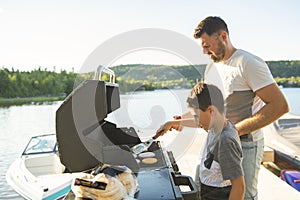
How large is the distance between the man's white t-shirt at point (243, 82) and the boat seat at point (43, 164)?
4.71 meters

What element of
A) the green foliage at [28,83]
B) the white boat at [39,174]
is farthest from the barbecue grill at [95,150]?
the green foliage at [28,83]

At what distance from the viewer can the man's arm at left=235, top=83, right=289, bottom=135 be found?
1.53 m

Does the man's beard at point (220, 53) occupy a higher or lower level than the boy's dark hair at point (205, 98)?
higher

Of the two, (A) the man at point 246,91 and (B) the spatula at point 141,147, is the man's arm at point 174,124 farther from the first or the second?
(A) the man at point 246,91

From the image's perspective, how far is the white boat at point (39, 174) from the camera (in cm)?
426

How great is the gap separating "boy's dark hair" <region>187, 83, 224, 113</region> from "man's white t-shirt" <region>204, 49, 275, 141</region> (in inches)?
8.3

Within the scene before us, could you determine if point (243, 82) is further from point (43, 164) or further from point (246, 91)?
point (43, 164)

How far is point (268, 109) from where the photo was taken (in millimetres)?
1530

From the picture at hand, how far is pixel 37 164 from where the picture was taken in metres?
5.77

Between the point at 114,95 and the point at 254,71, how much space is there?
2.87 ft

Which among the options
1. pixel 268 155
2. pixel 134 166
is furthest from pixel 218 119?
pixel 268 155

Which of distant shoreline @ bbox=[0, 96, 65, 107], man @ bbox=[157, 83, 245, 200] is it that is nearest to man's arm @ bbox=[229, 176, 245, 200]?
man @ bbox=[157, 83, 245, 200]

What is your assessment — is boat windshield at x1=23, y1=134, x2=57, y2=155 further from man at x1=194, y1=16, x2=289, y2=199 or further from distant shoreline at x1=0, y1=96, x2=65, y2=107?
distant shoreline at x1=0, y1=96, x2=65, y2=107

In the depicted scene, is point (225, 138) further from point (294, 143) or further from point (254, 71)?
point (294, 143)
